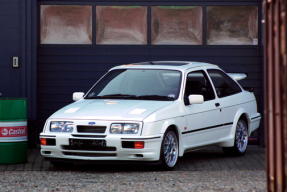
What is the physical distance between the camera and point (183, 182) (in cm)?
661

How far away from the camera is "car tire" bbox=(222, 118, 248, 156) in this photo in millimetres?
9422

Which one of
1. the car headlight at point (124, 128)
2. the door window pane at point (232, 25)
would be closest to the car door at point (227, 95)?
the door window pane at point (232, 25)

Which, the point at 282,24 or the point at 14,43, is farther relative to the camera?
the point at 14,43

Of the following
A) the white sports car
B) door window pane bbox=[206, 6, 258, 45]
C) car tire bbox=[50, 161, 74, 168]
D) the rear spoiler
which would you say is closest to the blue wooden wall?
the white sports car

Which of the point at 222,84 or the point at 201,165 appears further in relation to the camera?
the point at 222,84

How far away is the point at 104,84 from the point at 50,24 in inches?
125

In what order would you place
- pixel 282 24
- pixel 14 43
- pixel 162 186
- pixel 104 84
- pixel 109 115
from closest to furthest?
pixel 282 24 < pixel 162 186 < pixel 109 115 < pixel 104 84 < pixel 14 43

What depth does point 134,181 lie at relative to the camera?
21.9ft

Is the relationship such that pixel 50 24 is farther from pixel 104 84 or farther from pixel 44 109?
pixel 104 84

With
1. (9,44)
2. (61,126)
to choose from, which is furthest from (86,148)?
(9,44)

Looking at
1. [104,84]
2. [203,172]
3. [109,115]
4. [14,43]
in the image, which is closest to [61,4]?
[14,43]

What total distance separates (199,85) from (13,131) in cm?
297

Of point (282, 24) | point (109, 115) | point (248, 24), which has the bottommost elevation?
point (109, 115)

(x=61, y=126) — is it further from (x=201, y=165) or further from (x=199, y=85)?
(x=199, y=85)
